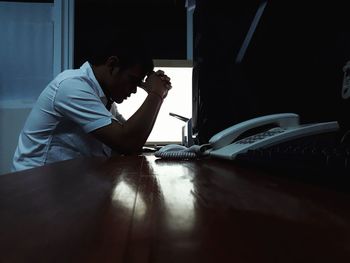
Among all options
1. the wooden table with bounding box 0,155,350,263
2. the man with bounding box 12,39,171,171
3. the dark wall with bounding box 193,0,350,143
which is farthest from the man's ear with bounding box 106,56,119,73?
the wooden table with bounding box 0,155,350,263

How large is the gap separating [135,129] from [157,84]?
30 centimetres

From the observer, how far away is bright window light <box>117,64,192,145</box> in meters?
2.63

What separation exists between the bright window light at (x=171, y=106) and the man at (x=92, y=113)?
840 millimetres

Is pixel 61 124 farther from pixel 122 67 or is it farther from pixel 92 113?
pixel 122 67

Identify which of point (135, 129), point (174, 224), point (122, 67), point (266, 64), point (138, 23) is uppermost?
point (138, 23)

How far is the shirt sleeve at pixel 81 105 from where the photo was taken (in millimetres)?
1455

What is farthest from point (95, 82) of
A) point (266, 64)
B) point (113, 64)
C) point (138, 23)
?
point (138, 23)

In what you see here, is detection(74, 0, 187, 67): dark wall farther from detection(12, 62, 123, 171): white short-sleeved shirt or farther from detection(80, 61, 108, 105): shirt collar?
detection(12, 62, 123, 171): white short-sleeved shirt

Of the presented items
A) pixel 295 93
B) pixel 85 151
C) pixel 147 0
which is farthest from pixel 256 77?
pixel 147 0

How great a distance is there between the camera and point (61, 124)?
62.5 inches

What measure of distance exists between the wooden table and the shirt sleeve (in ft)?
3.64

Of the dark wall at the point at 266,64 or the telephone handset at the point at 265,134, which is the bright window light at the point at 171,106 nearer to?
the dark wall at the point at 266,64

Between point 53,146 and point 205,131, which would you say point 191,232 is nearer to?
point 205,131

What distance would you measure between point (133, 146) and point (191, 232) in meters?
1.28
